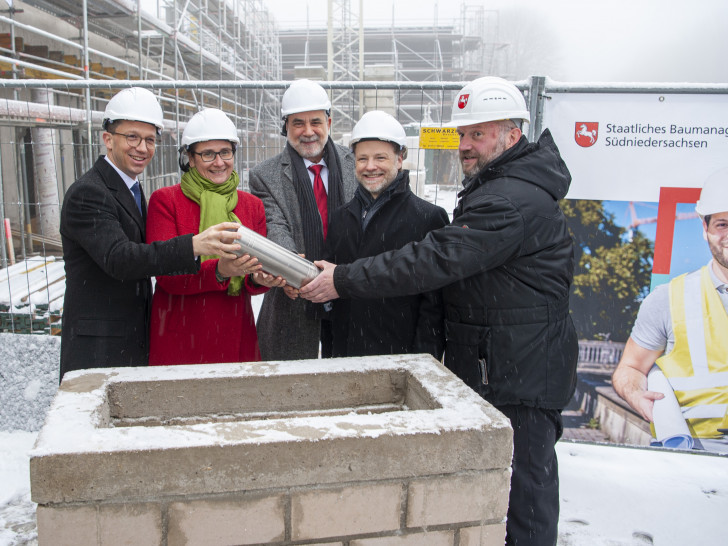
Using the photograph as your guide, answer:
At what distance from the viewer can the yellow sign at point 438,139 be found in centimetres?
411

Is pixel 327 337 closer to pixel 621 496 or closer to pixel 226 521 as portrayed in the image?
pixel 226 521

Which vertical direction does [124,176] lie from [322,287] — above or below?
above

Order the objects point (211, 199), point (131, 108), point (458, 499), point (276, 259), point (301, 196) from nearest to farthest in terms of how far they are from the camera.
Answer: point (458, 499), point (276, 259), point (131, 108), point (211, 199), point (301, 196)

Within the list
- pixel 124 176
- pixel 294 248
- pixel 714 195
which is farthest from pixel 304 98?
Answer: pixel 714 195

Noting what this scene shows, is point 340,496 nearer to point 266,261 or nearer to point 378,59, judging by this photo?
point 266,261

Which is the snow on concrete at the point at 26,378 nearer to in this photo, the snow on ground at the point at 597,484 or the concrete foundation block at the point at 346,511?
the snow on ground at the point at 597,484

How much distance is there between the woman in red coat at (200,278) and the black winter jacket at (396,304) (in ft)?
1.61

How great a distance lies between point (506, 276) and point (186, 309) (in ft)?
5.17

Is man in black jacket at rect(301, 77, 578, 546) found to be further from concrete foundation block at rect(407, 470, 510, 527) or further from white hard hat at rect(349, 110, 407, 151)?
concrete foundation block at rect(407, 470, 510, 527)

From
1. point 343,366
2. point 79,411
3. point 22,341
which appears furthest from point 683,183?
point 22,341

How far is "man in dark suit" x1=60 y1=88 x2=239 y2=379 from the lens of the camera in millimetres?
2553

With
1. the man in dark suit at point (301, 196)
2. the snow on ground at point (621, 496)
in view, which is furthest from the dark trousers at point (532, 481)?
the man in dark suit at point (301, 196)

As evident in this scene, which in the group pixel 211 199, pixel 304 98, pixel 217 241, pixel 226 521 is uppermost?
pixel 304 98

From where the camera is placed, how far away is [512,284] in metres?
2.59
